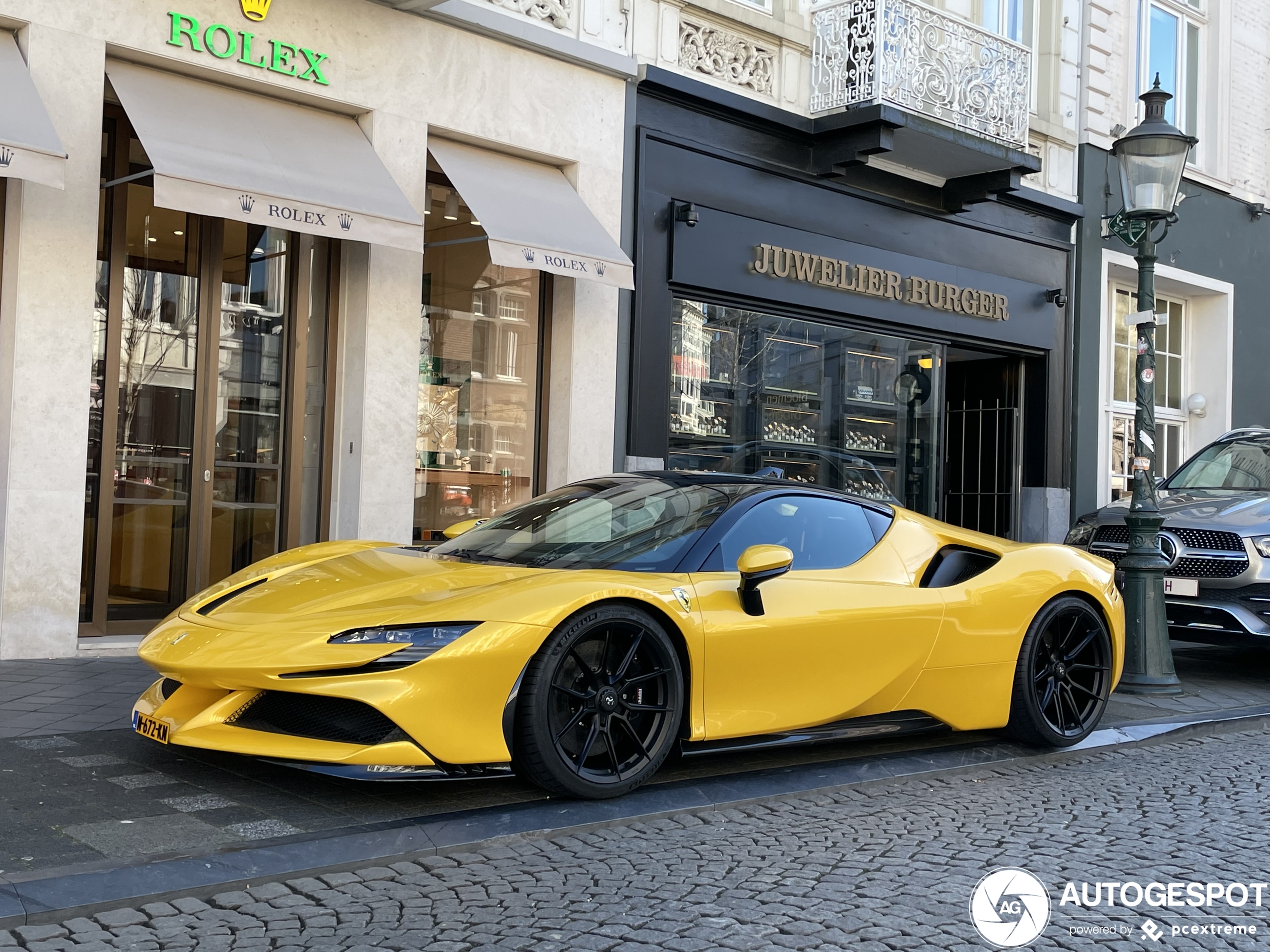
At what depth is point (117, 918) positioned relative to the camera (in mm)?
3354

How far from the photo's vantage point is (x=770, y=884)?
12.6 feet

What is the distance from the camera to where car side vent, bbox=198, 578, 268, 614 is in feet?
16.5

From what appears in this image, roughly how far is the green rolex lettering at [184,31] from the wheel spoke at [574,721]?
6163 millimetres

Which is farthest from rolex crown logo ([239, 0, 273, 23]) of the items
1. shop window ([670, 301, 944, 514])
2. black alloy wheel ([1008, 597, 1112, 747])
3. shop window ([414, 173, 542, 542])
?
black alloy wheel ([1008, 597, 1112, 747])

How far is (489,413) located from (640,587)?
641 cm

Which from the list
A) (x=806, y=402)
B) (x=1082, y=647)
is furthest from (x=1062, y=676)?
(x=806, y=402)

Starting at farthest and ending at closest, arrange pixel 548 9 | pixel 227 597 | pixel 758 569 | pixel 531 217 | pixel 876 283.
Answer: pixel 876 283 < pixel 548 9 < pixel 531 217 < pixel 227 597 < pixel 758 569

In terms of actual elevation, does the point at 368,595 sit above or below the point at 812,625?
above

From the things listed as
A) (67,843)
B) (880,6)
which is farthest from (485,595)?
(880,6)

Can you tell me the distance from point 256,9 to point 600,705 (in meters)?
6.43

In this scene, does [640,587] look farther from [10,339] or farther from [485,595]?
[10,339]

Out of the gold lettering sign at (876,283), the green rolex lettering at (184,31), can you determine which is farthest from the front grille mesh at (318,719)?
the gold lettering sign at (876,283)

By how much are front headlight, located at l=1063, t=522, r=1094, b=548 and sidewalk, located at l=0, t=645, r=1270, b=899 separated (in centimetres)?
316

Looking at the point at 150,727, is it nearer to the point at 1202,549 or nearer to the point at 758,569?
the point at 758,569
